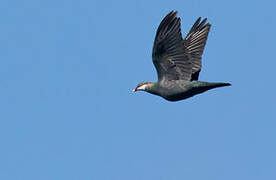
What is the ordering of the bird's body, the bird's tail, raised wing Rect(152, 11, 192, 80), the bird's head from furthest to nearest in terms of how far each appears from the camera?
the bird's head → the bird's body → the bird's tail → raised wing Rect(152, 11, 192, 80)

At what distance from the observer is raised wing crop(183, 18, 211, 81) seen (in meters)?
22.3

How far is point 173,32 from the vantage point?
66.2 feet

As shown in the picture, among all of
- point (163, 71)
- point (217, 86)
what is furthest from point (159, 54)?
point (217, 86)

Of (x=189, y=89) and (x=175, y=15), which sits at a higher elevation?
(x=175, y=15)

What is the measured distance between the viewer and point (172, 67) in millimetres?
20938

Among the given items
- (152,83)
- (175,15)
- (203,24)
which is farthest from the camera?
(203,24)

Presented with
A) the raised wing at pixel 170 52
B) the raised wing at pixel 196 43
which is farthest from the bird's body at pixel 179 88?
the raised wing at pixel 196 43

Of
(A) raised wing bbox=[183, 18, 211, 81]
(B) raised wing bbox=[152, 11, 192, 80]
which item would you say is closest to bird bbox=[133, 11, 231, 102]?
(B) raised wing bbox=[152, 11, 192, 80]

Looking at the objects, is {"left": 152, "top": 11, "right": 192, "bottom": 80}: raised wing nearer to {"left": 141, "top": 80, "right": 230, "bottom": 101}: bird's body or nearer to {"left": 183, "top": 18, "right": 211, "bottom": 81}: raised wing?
{"left": 141, "top": 80, "right": 230, "bottom": 101}: bird's body

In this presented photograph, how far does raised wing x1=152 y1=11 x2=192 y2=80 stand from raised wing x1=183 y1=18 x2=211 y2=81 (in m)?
1.31

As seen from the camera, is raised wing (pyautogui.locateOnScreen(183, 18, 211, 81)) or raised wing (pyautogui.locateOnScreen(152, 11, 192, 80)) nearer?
raised wing (pyautogui.locateOnScreen(152, 11, 192, 80))

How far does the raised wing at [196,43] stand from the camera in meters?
22.3

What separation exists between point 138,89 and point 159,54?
206 cm

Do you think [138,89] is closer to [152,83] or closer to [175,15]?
[152,83]
